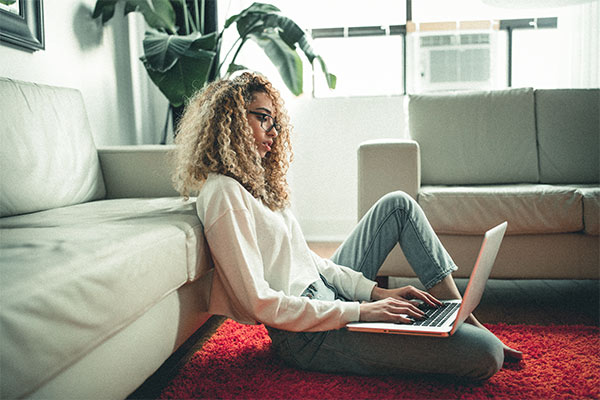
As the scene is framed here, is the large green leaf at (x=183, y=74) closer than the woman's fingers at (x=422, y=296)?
No

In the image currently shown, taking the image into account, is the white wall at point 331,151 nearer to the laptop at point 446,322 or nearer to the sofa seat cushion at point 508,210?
the sofa seat cushion at point 508,210

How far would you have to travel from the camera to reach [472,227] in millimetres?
1899

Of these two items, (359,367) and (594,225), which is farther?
(594,225)

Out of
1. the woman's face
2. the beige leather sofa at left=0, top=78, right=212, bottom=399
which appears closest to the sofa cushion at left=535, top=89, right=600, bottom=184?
the woman's face

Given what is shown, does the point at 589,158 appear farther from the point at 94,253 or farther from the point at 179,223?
the point at 94,253

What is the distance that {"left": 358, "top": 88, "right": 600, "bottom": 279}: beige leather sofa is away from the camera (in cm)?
188

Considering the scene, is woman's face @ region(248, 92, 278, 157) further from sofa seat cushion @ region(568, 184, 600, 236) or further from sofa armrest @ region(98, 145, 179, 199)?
sofa seat cushion @ region(568, 184, 600, 236)

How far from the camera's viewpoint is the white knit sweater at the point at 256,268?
42.5 inches

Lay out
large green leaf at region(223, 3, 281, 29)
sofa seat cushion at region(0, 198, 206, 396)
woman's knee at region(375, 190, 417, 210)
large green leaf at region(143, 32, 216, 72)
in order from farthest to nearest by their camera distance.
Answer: large green leaf at region(223, 3, 281, 29) → large green leaf at region(143, 32, 216, 72) → woman's knee at region(375, 190, 417, 210) → sofa seat cushion at region(0, 198, 206, 396)

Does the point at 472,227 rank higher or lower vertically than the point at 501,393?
higher

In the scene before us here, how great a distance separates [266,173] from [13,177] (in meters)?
0.74

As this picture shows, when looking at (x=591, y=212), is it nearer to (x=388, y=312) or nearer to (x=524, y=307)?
(x=524, y=307)

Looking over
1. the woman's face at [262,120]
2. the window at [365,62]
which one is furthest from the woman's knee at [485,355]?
the window at [365,62]

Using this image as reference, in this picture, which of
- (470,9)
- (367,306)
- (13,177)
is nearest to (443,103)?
(470,9)
